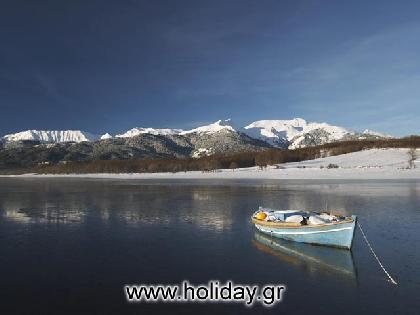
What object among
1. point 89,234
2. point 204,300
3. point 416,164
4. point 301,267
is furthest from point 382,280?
point 416,164

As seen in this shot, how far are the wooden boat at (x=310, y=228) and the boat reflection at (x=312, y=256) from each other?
45 centimetres

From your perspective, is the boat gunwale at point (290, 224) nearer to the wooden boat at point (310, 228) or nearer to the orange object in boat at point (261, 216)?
the wooden boat at point (310, 228)

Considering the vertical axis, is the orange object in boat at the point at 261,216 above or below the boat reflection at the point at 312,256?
above

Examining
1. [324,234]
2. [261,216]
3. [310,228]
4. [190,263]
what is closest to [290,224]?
[310,228]

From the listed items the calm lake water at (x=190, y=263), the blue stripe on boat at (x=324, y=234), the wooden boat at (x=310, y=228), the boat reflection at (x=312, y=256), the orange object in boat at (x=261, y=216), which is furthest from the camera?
the orange object in boat at (x=261, y=216)

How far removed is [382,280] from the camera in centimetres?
2122

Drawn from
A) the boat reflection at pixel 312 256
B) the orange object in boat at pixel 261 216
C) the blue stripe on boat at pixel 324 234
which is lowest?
the boat reflection at pixel 312 256

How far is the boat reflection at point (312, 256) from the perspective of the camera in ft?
77.1

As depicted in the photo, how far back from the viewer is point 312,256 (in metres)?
27.1

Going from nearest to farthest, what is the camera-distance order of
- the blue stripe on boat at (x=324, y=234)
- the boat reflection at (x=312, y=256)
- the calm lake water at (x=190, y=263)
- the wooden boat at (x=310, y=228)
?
the calm lake water at (x=190, y=263), the boat reflection at (x=312, y=256), the blue stripe on boat at (x=324, y=234), the wooden boat at (x=310, y=228)

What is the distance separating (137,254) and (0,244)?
1114cm

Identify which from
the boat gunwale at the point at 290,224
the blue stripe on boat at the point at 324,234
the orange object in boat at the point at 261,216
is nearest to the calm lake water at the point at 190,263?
the blue stripe on boat at the point at 324,234

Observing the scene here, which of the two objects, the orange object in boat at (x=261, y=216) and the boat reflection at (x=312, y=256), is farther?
the orange object in boat at (x=261, y=216)

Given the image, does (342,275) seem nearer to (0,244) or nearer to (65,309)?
(65,309)
